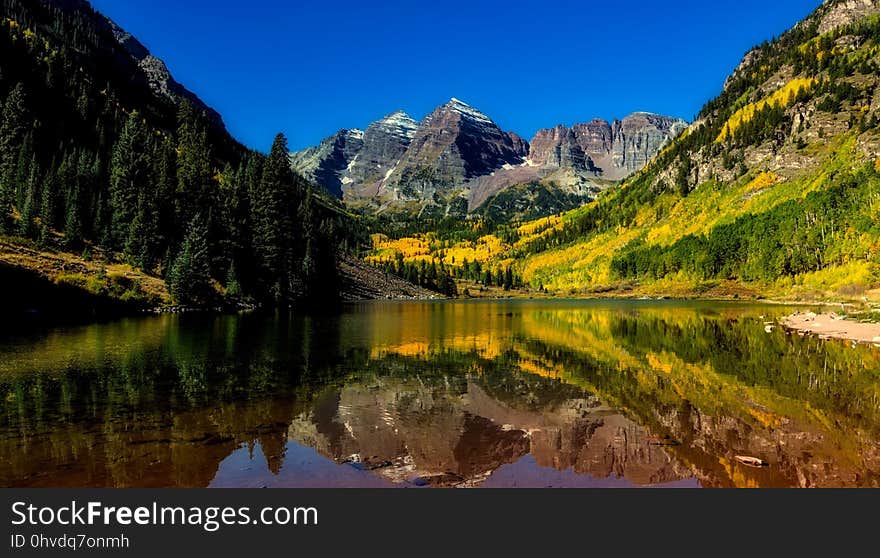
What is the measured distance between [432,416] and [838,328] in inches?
1902

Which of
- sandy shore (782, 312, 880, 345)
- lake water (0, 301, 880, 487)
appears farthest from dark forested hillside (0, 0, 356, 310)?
sandy shore (782, 312, 880, 345)

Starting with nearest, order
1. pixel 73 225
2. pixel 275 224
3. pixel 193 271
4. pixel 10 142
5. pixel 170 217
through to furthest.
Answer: pixel 193 271
pixel 73 225
pixel 170 217
pixel 275 224
pixel 10 142

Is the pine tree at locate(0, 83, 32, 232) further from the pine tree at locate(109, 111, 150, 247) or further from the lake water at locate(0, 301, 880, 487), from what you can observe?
the lake water at locate(0, 301, 880, 487)

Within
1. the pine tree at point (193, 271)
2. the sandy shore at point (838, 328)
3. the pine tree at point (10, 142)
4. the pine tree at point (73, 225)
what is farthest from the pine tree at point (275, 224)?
the sandy shore at point (838, 328)

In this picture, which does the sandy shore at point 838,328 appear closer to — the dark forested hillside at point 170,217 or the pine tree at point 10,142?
the dark forested hillside at point 170,217

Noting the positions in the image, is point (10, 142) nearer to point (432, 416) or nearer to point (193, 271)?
point (193, 271)

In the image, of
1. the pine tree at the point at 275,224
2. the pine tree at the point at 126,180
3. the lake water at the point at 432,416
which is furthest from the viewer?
the pine tree at the point at 275,224

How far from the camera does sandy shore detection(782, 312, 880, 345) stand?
43838mm

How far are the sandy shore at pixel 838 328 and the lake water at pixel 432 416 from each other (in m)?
4.95

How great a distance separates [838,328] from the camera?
168ft

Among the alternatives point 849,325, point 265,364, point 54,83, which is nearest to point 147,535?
point 265,364

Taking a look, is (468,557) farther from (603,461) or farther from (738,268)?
(738,268)

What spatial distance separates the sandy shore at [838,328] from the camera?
43.8 m

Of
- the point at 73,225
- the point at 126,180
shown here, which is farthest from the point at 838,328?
the point at 126,180
